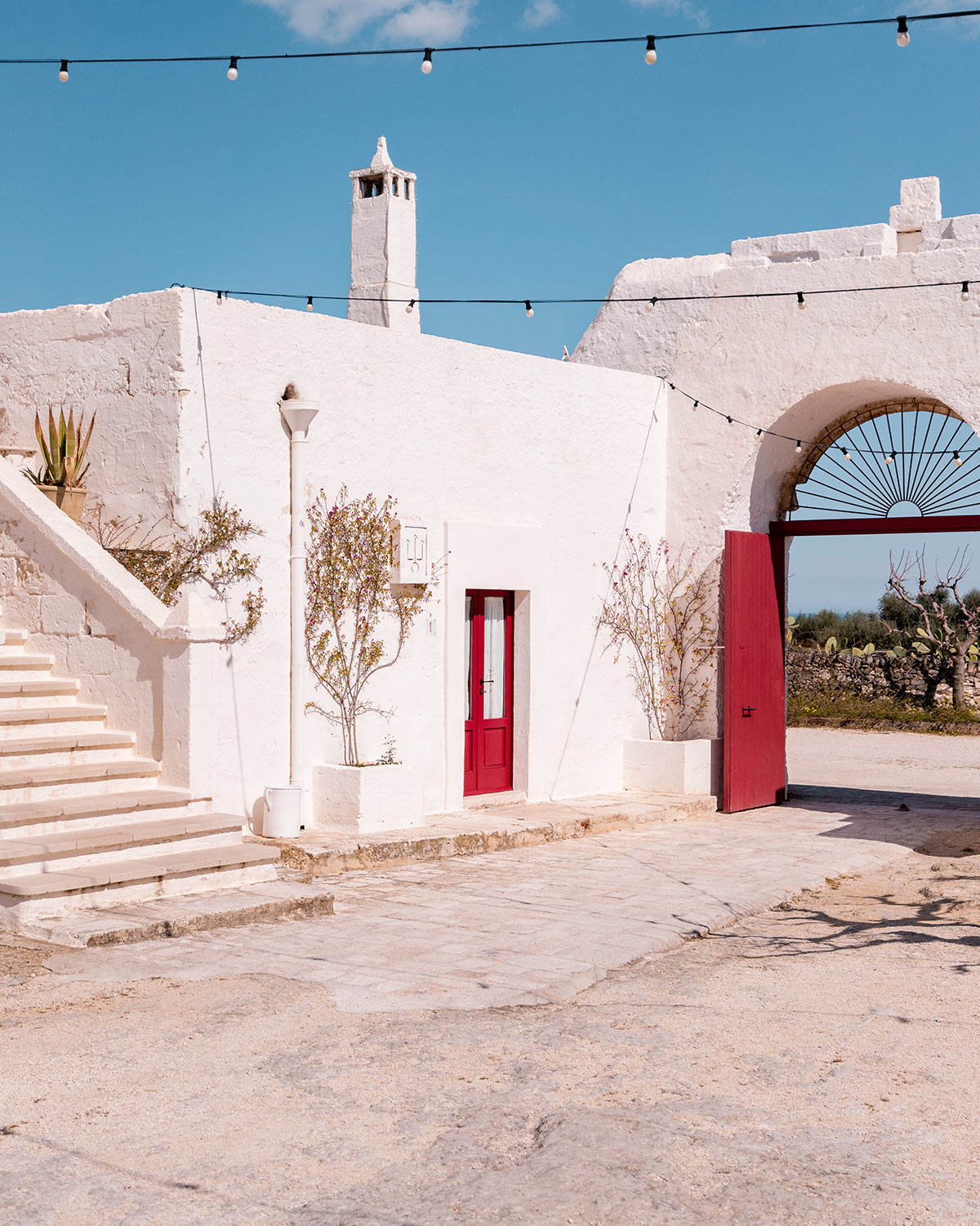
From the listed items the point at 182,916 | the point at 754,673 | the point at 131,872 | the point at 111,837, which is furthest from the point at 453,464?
the point at 182,916

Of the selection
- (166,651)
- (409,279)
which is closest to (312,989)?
(166,651)

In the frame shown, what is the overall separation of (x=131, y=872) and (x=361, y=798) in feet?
8.06

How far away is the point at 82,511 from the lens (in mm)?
8883

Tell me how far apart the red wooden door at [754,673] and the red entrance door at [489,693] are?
2.16m

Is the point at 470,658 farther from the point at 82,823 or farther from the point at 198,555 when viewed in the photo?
the point at 82,823

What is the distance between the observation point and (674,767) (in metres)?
11.7

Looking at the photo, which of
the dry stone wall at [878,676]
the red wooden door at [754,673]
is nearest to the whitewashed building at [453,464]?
the red wooden door at [754,673]

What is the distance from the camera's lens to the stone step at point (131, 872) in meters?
6.12

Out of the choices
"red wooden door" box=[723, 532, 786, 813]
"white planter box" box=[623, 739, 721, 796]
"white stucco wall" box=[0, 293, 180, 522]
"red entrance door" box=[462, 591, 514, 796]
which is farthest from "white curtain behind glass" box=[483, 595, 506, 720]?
"white stucco wall" box=[0, 293, 180, 522]

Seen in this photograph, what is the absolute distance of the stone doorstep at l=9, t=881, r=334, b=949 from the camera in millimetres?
5910

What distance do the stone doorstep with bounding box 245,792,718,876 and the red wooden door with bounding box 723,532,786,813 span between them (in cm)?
49

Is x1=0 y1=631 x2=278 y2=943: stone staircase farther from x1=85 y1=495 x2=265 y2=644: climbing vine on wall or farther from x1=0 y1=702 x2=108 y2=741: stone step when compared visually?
x1=85 y1=495 x2=265 y2=644: climbing vine on wall

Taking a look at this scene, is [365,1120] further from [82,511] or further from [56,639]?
[82,511]

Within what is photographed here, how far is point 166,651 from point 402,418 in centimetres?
292
